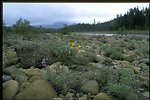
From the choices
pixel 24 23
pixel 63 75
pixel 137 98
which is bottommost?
pixel 137 98

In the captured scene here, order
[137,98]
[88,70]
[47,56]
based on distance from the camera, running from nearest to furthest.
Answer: [137,98], [88,70], [47,56]

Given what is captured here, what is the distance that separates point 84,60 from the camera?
4.82 m

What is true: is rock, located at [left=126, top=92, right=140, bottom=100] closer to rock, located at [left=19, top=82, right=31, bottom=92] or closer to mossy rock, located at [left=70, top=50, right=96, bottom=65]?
rock, located at [left=19, top=82, right=31, bottom=92]

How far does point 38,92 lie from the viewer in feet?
10.3

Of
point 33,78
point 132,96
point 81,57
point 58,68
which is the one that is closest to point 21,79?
point 33,78

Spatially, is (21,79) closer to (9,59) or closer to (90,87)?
(90,87)

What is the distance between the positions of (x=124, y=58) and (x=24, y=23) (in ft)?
12.4

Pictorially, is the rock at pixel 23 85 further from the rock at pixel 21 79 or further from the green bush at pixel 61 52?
the green bush at pixel 61 52

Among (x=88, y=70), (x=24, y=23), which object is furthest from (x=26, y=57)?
(x=24, y=23)

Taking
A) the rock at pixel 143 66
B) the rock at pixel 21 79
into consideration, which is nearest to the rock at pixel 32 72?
the rock at pixel 21 79

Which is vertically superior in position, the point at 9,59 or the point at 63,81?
the point at 9,59

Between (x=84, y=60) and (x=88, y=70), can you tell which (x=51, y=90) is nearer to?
(x=88, y=70)

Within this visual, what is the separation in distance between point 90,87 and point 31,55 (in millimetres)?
1265

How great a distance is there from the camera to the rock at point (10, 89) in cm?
317
